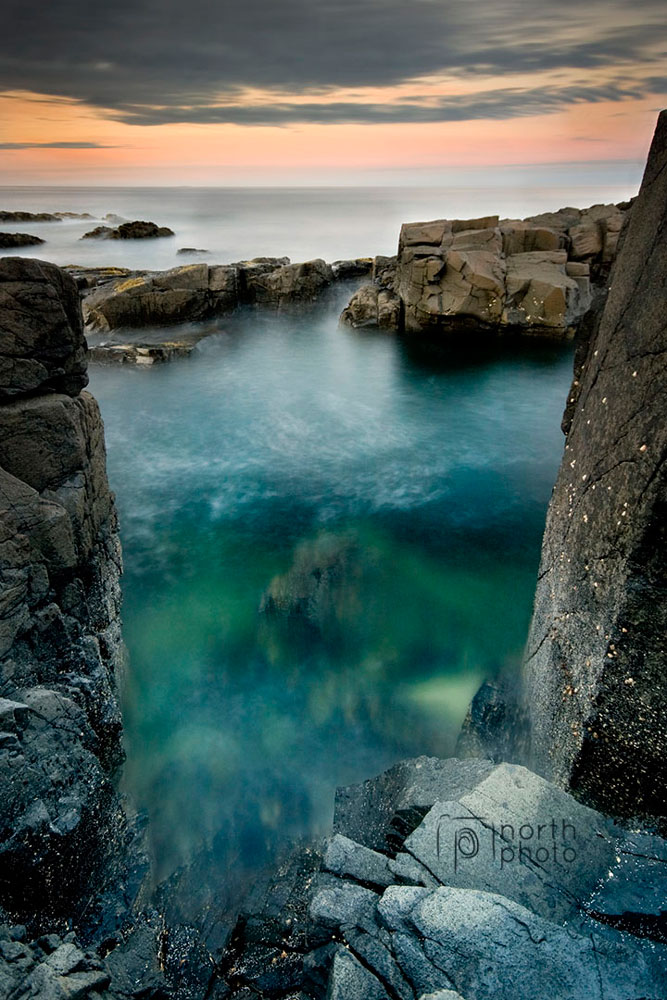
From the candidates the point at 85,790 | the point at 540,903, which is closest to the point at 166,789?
the point at 85,790

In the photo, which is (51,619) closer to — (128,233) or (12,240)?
(12,240)

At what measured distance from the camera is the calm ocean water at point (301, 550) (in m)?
5.70

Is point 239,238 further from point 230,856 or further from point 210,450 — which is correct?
point 230,856

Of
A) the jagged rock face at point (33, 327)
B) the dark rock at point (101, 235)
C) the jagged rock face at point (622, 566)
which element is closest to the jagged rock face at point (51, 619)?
the jagged rock face at point (33, 327)

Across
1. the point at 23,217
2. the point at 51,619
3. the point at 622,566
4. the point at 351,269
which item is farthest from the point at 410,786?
the point at 23,217

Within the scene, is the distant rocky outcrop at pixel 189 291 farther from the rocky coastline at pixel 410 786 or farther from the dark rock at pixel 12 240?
the rocky coastline at pixel 410 786

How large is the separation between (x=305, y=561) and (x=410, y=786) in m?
4.59

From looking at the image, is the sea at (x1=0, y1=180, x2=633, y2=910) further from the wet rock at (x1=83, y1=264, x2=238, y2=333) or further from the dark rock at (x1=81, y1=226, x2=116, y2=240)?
the dark rock at (x1=81, y1=226, x2=116, y2=240)

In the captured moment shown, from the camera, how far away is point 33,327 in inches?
195

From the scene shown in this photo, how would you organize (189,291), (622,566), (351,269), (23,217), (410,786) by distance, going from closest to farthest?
(622,566) → (410,786) → (189,291) → (351,269) → (23,217)

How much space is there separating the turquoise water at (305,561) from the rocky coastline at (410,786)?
666mm

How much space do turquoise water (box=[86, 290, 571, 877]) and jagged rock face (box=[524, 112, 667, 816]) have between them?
2065 millimetres

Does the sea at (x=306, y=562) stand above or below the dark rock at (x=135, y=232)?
below

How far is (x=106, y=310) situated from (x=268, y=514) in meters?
12.8
